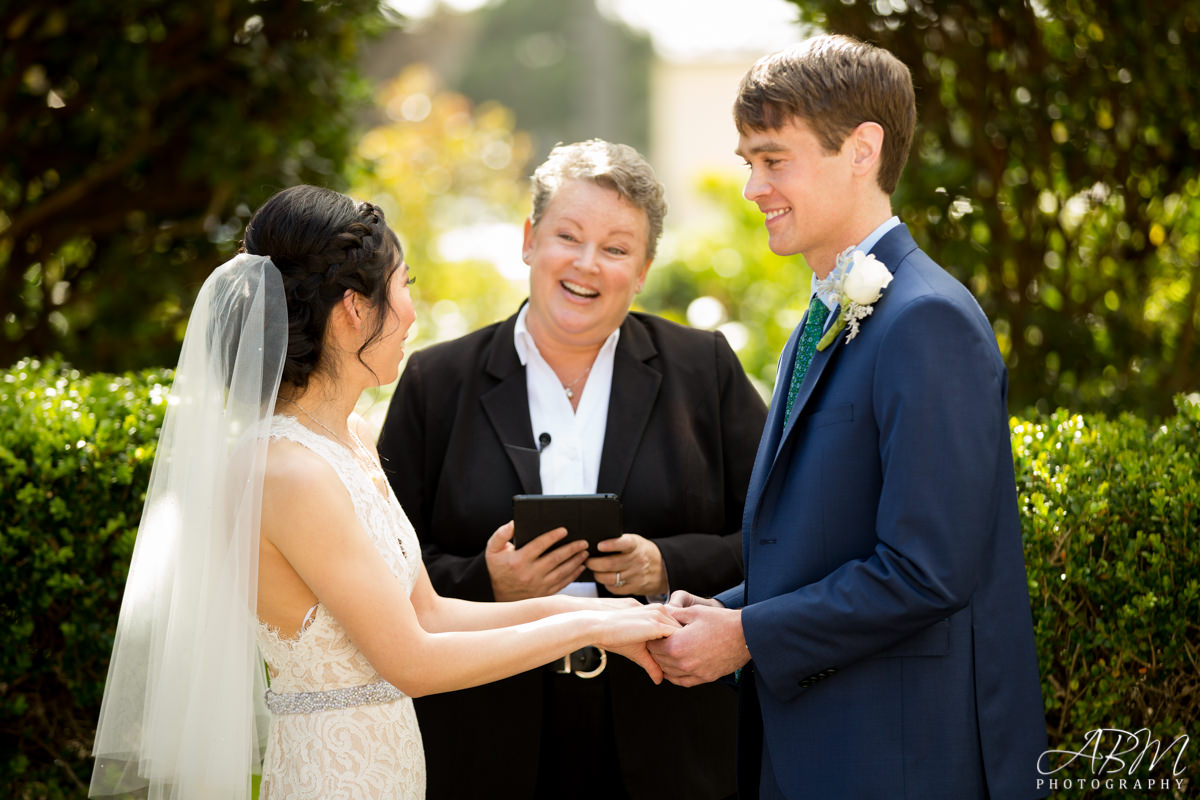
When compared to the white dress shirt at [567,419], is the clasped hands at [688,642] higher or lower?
lower

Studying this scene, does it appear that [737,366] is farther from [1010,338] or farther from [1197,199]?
[1197,199]

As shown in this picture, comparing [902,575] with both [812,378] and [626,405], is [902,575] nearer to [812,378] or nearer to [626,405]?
[812,378]

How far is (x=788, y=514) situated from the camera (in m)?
2.64

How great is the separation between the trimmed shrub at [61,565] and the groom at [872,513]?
6.73 feet

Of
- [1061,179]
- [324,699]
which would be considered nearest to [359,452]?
[324,699]

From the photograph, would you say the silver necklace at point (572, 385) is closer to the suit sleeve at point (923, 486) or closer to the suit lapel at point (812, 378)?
the suit lapel at point (812, 378)

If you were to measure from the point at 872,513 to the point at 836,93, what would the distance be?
37.9 inches

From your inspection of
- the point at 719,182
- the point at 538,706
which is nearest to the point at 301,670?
the point at 538,706

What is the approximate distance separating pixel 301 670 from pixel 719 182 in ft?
38.2

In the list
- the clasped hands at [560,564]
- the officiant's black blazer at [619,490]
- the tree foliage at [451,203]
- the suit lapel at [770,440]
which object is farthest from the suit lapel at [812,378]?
the tree foliage at [451,203]

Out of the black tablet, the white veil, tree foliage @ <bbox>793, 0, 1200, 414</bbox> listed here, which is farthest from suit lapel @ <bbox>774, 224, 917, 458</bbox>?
tree foliage @ <bbox>793, 0, 1200, 414</bbox>

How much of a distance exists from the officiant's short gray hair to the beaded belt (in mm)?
1661

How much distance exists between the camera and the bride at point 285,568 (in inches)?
103

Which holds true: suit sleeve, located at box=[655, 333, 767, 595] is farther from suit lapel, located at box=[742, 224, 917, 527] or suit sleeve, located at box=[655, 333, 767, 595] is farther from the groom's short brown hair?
the groom's short brown hair
